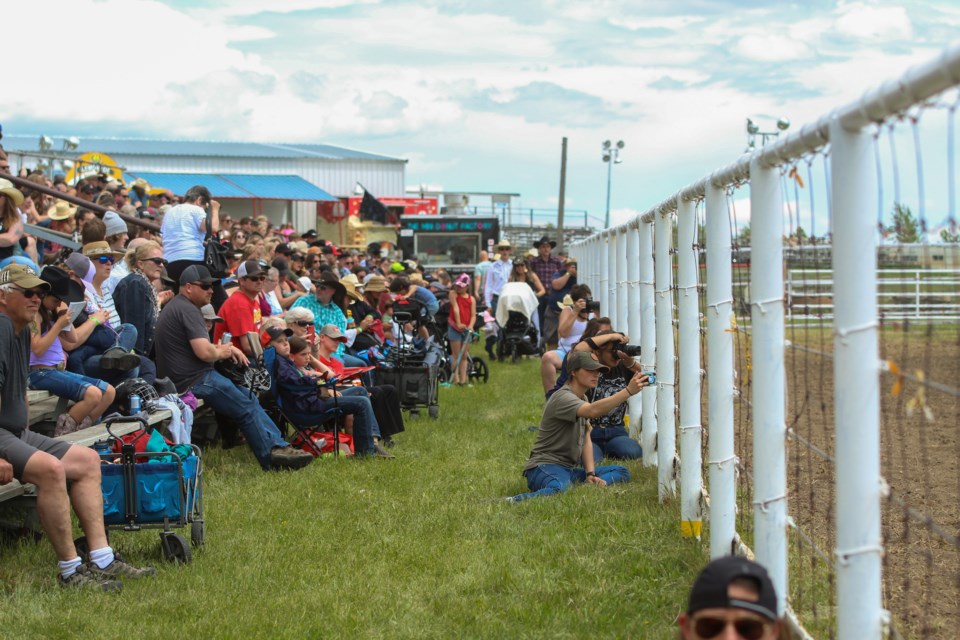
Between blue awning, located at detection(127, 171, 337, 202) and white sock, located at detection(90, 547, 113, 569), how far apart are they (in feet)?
124

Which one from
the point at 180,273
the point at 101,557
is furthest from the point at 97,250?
the point at 101,557

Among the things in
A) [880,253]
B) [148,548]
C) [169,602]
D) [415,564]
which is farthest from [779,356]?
[148,548]

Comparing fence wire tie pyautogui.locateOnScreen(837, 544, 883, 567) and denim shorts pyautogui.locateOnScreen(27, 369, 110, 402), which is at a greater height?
denim shorts pyautogui.locateOnScreen(27, 369, 110, 402)

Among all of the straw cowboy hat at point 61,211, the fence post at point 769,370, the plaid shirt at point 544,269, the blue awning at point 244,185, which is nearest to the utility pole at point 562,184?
the blue awning at point 244,185

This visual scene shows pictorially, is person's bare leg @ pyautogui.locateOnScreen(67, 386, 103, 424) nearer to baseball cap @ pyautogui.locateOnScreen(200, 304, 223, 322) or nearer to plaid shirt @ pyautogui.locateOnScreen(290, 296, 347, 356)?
baseball cap @ pyautogui.locateOnScreen(200, 304, 223, 322)

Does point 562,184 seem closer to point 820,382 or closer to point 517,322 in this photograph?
point 517,322

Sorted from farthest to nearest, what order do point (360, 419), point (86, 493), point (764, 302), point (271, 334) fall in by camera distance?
point (271, 334) < point (360, 419) < point (86, 493) < point (764, 302)

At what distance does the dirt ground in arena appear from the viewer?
191 inches

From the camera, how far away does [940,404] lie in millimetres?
16250

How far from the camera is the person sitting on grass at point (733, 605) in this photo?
3105 millimetres

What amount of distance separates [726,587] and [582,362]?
5683 millimetres

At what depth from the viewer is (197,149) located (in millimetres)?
59219

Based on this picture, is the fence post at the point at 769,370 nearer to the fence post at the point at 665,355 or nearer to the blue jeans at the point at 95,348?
the fence post at the point at 665,355

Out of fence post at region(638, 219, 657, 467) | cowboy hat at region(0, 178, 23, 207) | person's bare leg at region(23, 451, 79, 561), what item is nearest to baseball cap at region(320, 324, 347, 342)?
cowboy hat at region(0, 178, 23, 207)
